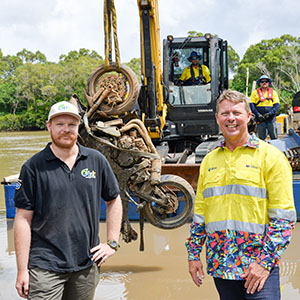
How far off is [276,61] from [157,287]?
5230cm

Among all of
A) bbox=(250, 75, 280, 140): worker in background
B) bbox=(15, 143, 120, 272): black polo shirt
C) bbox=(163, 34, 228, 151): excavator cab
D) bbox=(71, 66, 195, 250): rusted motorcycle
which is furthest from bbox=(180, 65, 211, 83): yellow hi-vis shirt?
bbox=(15, 143, 120, 272): black polo shirt

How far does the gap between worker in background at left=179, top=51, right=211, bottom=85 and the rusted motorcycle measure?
382 cm

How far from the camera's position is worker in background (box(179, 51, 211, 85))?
9844 millimetres

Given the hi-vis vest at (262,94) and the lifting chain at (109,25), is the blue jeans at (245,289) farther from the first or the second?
the hi-vis vest at (262,94)

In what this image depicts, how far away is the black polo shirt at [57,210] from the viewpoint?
2.87 metres

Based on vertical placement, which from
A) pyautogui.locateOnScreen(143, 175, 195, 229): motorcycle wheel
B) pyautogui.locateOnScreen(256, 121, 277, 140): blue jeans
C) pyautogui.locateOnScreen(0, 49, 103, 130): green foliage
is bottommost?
pyautogui.locateOnScreen(143, 175, 195, 229): motorcycle wheel

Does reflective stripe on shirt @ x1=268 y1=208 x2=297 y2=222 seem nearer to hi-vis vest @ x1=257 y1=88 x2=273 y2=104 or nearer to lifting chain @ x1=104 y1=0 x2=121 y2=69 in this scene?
lifting chain @ x1=104 y1=0 x2=121 y2=69

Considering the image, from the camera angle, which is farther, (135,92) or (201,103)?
(201,103)

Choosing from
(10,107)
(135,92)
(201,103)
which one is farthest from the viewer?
(10,107)

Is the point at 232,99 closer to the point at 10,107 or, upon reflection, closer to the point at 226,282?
the point at 226,282

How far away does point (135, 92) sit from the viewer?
638 centimetres

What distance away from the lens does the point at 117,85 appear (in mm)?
6340

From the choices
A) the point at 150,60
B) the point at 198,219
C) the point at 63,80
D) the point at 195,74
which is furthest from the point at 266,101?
the point at 63,80

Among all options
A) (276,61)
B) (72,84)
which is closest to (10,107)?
(72,84)
